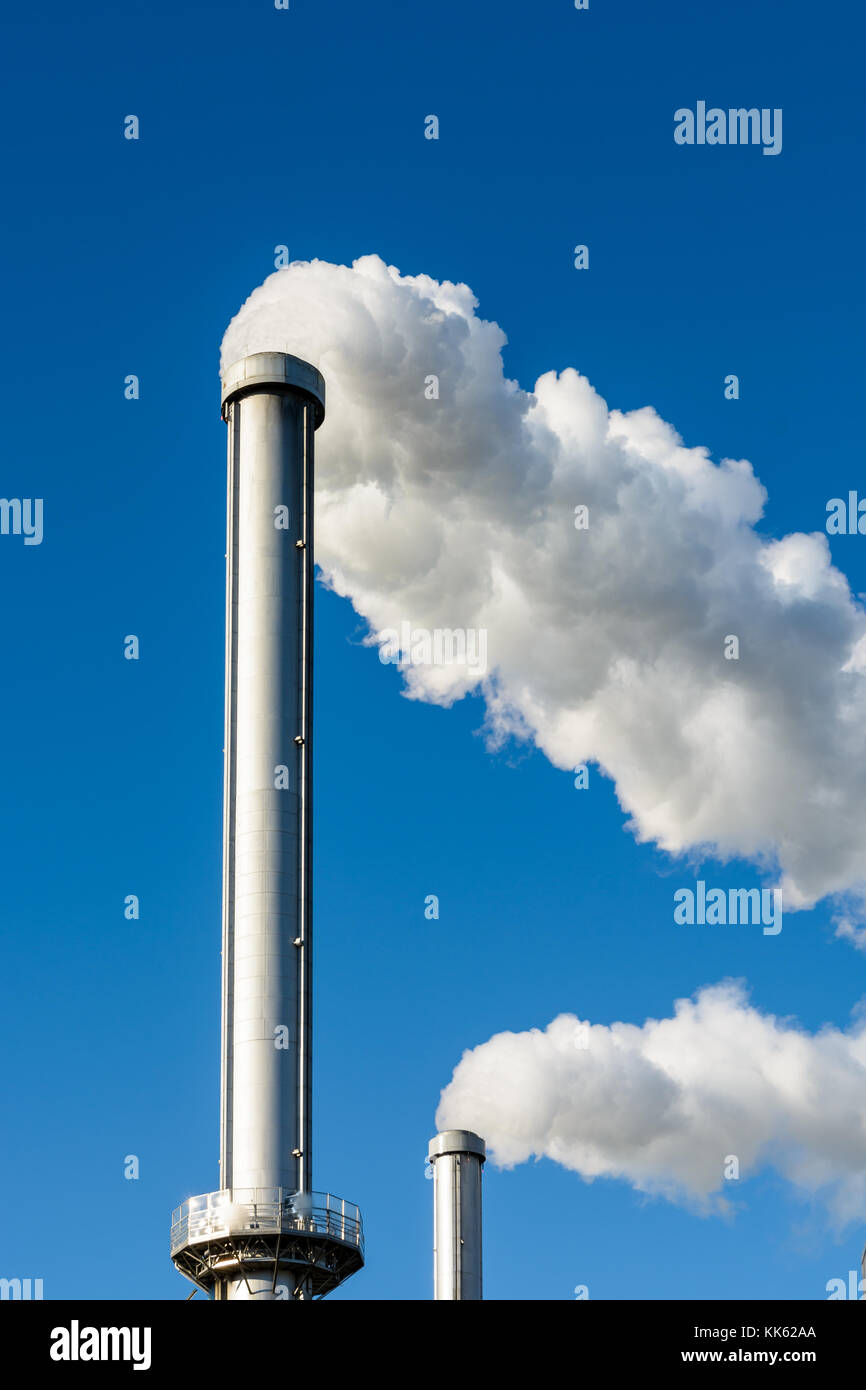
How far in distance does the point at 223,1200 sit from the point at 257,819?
46.3ft

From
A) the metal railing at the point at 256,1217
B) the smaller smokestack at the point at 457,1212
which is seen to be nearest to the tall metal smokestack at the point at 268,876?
the metal railing at the point at 256,1217

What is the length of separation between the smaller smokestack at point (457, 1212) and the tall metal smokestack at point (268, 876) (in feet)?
91.4

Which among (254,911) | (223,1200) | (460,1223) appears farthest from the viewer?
(460,1223)

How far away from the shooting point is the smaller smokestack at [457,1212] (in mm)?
91625

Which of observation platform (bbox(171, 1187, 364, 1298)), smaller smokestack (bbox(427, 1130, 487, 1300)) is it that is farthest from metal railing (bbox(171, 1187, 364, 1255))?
smaller smokestack (bbox(427, 1130, 487, 1300))

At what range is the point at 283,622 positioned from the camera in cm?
7094

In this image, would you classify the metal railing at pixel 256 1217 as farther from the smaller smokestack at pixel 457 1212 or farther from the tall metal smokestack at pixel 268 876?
the smaller smokestack at pixel 457 1212

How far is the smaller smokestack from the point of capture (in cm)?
9162

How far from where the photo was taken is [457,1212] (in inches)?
3691

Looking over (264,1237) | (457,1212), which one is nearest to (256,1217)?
(264,1237)
